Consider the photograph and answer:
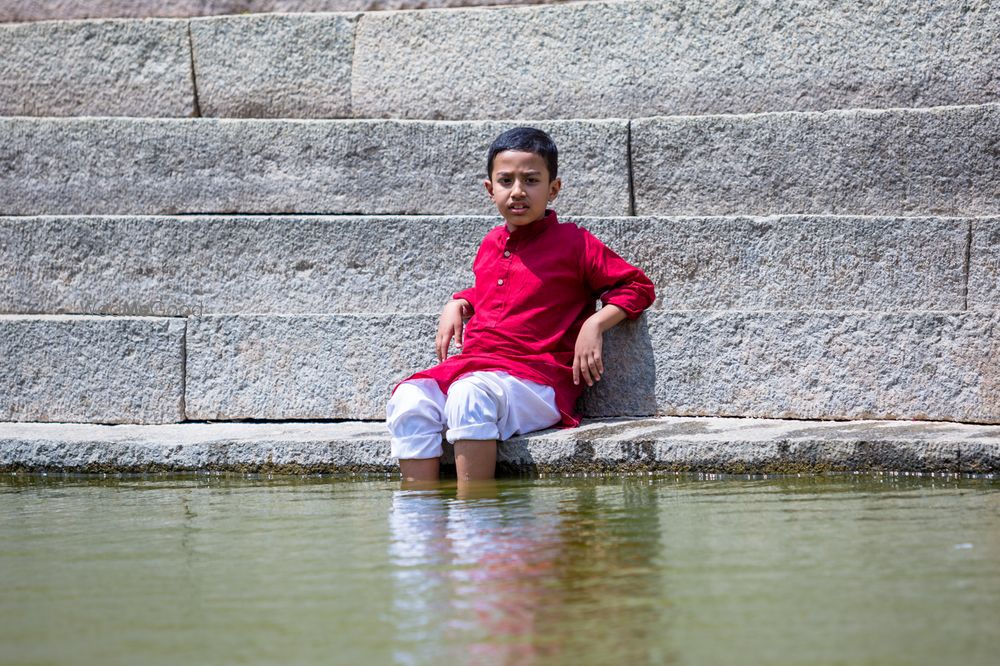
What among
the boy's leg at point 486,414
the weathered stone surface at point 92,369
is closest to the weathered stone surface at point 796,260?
the boy's leg at point 486,414

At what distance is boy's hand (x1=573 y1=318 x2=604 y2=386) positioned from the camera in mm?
4273

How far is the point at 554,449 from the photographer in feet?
13.5

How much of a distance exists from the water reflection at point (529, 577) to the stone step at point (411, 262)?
128 cm

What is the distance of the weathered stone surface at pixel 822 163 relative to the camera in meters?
4.93

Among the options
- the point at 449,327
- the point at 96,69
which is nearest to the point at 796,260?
the point at 449,327

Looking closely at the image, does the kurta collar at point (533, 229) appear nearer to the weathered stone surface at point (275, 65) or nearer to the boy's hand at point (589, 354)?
the boy's hand at point (589, 354)

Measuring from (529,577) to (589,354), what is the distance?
1837 mm

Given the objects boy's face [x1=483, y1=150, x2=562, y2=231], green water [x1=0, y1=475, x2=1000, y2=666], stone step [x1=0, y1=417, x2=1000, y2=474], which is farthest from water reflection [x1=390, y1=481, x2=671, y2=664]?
boy's face [x1=483, y1=150, x2=562, y2=231]

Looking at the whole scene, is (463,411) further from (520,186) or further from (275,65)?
(275,65)

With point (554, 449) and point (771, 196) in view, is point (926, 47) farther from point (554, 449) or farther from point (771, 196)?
point (554, 449)

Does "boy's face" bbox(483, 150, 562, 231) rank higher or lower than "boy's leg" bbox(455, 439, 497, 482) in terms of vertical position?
higher

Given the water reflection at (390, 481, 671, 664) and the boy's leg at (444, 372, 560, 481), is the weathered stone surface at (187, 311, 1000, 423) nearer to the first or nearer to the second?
the boy's leg at (444, 372, 560, 481)

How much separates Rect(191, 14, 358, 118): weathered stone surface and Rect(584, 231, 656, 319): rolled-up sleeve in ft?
6.98

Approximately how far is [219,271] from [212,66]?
59.6 inches
